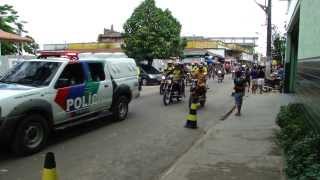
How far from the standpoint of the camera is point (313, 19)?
890 cm

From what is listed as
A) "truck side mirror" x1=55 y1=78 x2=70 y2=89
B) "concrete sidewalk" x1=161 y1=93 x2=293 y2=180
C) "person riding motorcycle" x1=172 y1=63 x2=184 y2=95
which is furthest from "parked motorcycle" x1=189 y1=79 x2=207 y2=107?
"truck side mirror" x1=55 y1=78 x2=70 y2=89

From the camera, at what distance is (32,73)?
1025 centimetres

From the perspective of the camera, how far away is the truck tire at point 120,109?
42.5 ft

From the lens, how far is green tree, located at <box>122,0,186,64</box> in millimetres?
44188

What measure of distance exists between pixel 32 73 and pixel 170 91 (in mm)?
8712

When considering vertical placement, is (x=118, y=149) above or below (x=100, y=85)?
below

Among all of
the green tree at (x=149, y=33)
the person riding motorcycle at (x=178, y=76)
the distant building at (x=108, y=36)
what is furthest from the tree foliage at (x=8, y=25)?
the distant building at (x=108, y=36)

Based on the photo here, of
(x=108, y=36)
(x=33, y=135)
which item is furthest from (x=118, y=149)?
(x=108, y=36)

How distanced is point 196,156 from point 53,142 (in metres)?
3.22

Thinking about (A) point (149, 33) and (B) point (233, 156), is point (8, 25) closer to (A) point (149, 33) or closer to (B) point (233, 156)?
(A) point (149, 33)

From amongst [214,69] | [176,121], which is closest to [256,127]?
[176,121]

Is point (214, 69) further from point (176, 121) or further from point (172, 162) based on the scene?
point (172, 162)

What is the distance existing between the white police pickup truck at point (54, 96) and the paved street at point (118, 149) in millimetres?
395

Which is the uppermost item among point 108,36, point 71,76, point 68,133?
point 108,36
